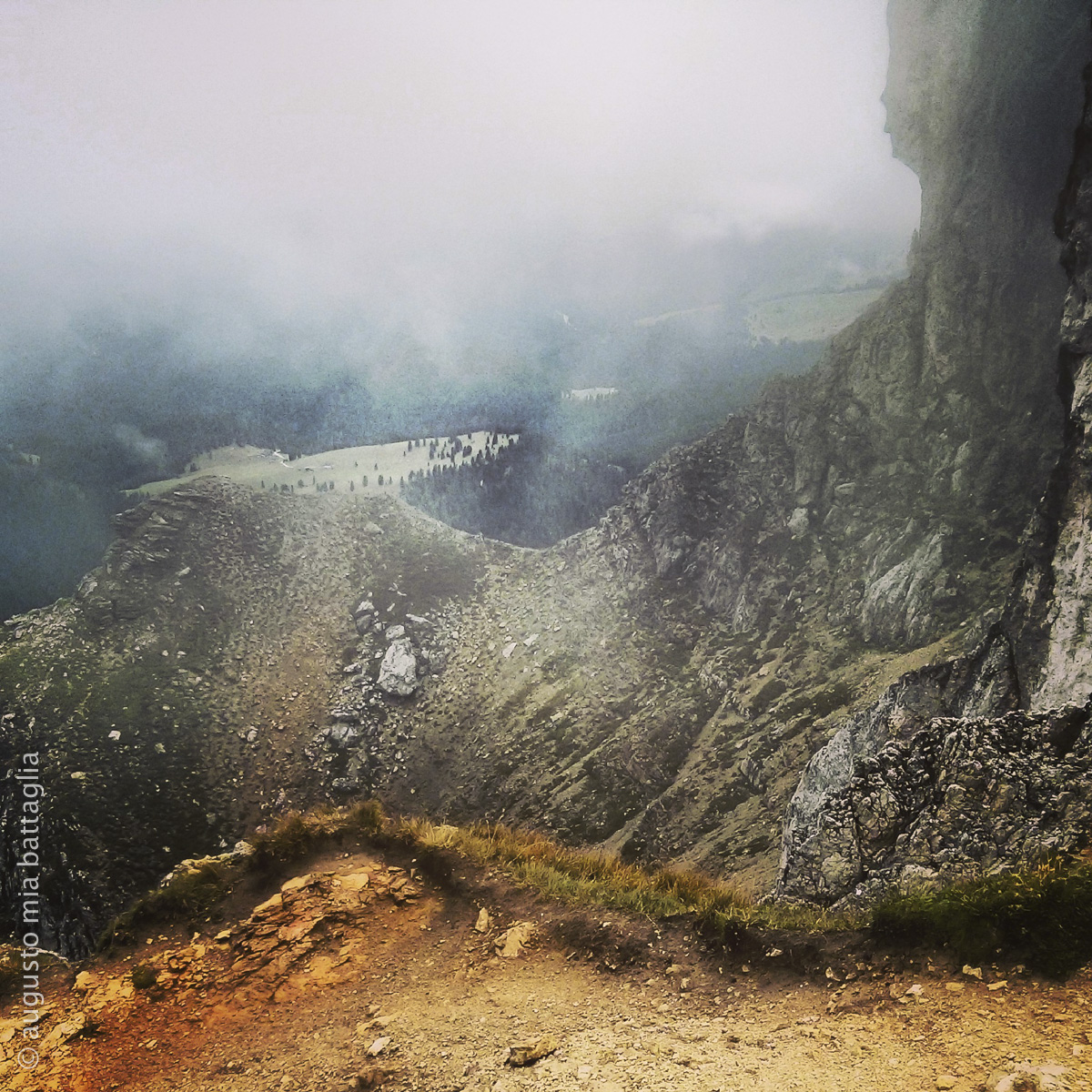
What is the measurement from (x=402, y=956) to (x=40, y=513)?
8181 cm

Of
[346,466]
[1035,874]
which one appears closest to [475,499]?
[346,466]

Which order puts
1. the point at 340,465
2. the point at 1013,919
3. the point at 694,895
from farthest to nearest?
1. the point at 340,465
2. the point at 694,895
3. the point at 1013,919

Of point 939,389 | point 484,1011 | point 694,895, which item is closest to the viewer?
point 484,1011

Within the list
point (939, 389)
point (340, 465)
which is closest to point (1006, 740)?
point (939, 389)

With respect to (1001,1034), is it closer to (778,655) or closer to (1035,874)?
(1035,874)

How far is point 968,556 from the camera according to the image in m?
30.3

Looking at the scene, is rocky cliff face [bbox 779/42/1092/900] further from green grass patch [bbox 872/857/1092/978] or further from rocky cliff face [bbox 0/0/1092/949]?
green grass patch [bbox 872/857/1092/978]

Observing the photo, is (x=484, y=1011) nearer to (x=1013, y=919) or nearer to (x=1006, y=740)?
(x=1013, y=919)

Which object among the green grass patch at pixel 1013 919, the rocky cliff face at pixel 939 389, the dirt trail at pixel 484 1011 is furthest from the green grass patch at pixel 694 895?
the rocky cliff face at pixel 939 389

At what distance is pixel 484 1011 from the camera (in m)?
7.92

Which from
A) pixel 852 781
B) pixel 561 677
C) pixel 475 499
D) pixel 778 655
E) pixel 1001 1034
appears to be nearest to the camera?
pixel 1001 1034

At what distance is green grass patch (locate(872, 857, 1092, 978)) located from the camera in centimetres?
581

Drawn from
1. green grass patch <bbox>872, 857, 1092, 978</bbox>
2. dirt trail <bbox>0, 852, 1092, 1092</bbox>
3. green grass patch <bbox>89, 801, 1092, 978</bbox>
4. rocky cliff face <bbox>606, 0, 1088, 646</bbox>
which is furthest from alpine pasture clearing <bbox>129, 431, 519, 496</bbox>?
green grass patch <bbox>872, 857, 1092, 978</bbox>

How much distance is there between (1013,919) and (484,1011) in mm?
6369
